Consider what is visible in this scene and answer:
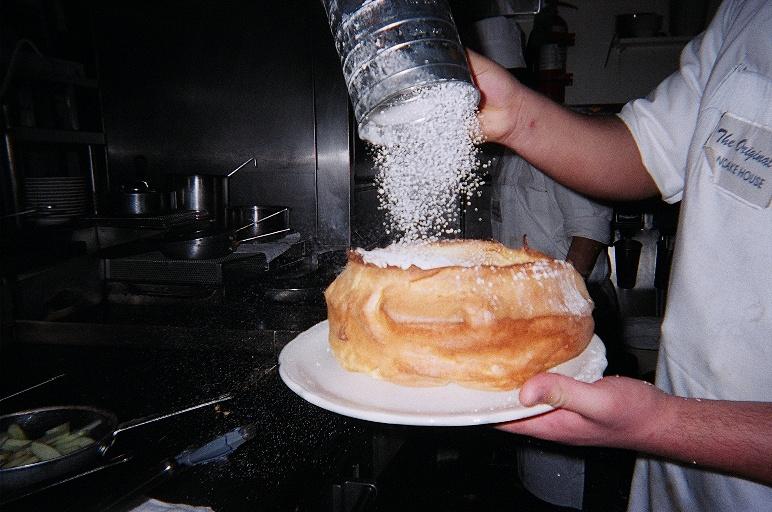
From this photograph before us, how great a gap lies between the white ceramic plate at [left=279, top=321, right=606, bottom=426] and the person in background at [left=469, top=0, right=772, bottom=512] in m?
0.06

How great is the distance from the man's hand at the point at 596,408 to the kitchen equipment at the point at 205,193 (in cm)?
215

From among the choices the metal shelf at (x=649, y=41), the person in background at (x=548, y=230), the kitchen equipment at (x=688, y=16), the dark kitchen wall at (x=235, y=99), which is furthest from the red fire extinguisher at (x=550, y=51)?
the dark kitchen wall at (x=235, y=99)

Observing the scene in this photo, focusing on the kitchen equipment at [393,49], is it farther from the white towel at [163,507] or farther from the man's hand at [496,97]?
the white towel at [163,507]

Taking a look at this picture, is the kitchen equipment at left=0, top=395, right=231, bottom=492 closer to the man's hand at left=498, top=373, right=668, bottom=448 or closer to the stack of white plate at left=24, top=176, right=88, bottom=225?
the man's hand at left=498, top=373, right=668, bottom=448

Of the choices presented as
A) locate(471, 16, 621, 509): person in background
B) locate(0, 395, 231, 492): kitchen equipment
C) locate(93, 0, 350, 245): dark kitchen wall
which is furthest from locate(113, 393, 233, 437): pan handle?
locate(471, 16, 621, 509): person in background

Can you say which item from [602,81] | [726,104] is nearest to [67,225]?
[726,104]

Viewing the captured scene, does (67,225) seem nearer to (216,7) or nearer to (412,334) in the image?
(216,7)

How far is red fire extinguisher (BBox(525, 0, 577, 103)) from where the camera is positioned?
126 inches

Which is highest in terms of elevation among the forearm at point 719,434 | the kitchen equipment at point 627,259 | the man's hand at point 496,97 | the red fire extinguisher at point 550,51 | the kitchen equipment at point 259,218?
the red fire extinguisher at point 550,51

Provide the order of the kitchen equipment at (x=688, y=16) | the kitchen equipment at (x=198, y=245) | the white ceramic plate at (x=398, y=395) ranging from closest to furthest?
the white ceramic plate at (x=398, y=395), the kitchen equipment at (x=198, y=245), the kitchen equipment at (x=688, y=16)

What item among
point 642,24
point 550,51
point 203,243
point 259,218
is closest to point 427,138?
point 203,243

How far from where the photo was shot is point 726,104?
0.94 metres

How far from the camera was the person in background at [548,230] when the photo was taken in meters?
2.50

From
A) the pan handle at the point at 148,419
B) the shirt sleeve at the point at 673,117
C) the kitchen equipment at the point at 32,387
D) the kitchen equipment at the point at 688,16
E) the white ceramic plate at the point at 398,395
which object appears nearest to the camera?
the white ceramic plate at the point at 398,395
